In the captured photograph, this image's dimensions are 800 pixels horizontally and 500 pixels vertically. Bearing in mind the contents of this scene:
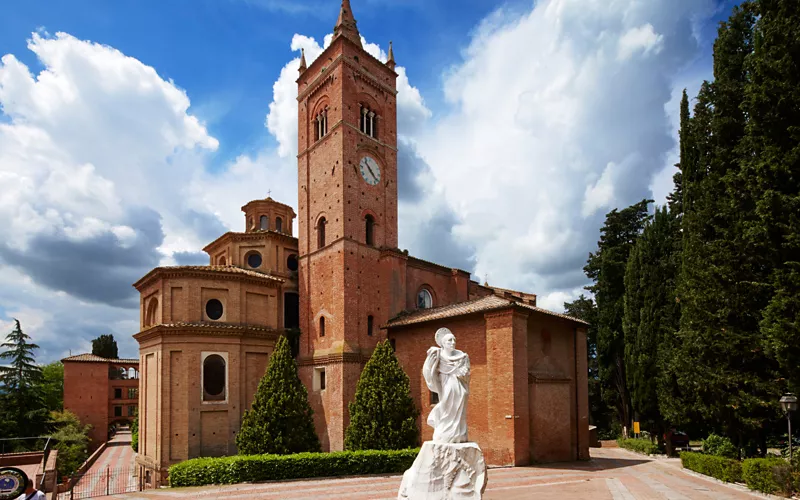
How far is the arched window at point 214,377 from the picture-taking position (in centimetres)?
2438

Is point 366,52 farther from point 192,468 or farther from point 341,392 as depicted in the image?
point 192,468

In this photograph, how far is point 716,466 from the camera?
57.6ft

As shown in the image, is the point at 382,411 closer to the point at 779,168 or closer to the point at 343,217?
the point at 343,217

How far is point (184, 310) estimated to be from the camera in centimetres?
2439

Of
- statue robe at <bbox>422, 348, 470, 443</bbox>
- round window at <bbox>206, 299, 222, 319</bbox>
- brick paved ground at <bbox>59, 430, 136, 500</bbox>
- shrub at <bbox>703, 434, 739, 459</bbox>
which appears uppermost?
round window at <bbox>206, 299, 222, 319</bbox>

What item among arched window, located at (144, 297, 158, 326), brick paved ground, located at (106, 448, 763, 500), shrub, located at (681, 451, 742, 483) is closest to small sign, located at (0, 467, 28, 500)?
brick paved ground, located at (106, 448, 763, 500)

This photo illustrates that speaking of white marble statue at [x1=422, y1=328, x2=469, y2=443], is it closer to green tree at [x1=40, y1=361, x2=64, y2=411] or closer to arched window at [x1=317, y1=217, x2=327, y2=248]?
arched window at [x1=317, y1=217, x2=327, y2=248]

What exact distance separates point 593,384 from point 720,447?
16922mm

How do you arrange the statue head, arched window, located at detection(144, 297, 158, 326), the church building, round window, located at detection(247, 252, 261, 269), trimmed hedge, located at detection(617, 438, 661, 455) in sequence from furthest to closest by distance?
round window, located at detection(247, 252, 261, 269), trimmed hedge, located at detection(617, 438, 661, 455), arched window, located at detection(144, 297, 158, 326), the church building, the statue head

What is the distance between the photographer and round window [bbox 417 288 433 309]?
29706 mm

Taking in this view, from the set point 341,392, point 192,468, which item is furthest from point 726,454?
point 192,468

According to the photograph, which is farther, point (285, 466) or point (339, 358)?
point (339, 358)

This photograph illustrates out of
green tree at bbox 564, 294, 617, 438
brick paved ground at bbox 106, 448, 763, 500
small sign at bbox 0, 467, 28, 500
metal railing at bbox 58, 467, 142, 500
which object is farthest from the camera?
green tree at bbox 564, 294, 617, 438

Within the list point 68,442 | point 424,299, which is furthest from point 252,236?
point 68,442
